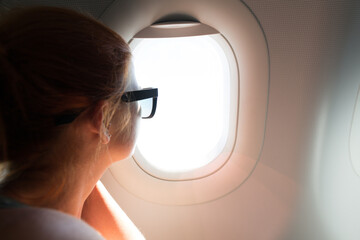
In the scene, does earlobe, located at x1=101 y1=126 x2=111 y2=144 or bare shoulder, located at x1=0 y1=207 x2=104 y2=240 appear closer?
bare shoulder, located at x1=0 y1=207 x2=104 y2=240

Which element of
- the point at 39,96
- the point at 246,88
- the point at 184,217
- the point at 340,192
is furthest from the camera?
the point at 184,217

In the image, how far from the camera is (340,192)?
1.40 meters

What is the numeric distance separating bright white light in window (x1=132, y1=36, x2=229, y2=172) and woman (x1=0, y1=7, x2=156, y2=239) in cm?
53

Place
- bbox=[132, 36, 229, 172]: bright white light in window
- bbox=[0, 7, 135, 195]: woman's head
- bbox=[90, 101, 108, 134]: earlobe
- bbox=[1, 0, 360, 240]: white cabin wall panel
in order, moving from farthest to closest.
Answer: bbox=[132, 36, 229, 172]: bright white light in window < bbox=[1, 0, 360, 240]: white cabin wall panel < bbox=[90, 101, 108, 134]: earlobe < bbox=[0, 7, 135, 195]: woman's head

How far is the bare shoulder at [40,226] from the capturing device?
52cm

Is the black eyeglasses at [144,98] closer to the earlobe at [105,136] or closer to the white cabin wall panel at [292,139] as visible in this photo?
the earlobe at [105,136]

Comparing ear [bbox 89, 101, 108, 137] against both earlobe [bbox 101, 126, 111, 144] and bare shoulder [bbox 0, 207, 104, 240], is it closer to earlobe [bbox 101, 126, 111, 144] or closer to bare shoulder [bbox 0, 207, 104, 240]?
earlobe [bbox 101, 126, 111, 144]

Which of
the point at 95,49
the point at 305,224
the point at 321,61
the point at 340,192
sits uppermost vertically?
the point at 321,61

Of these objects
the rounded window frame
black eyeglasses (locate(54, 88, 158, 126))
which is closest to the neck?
black eyeglasses (locate(54, 88, 158, 126))

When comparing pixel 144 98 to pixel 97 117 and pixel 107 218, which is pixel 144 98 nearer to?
→ pixel 97 117

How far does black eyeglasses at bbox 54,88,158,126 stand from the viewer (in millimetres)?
709

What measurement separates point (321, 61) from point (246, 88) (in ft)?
1.02

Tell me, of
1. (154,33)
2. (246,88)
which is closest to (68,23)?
(154,33)

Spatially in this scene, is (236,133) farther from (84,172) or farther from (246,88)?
(84,172)
